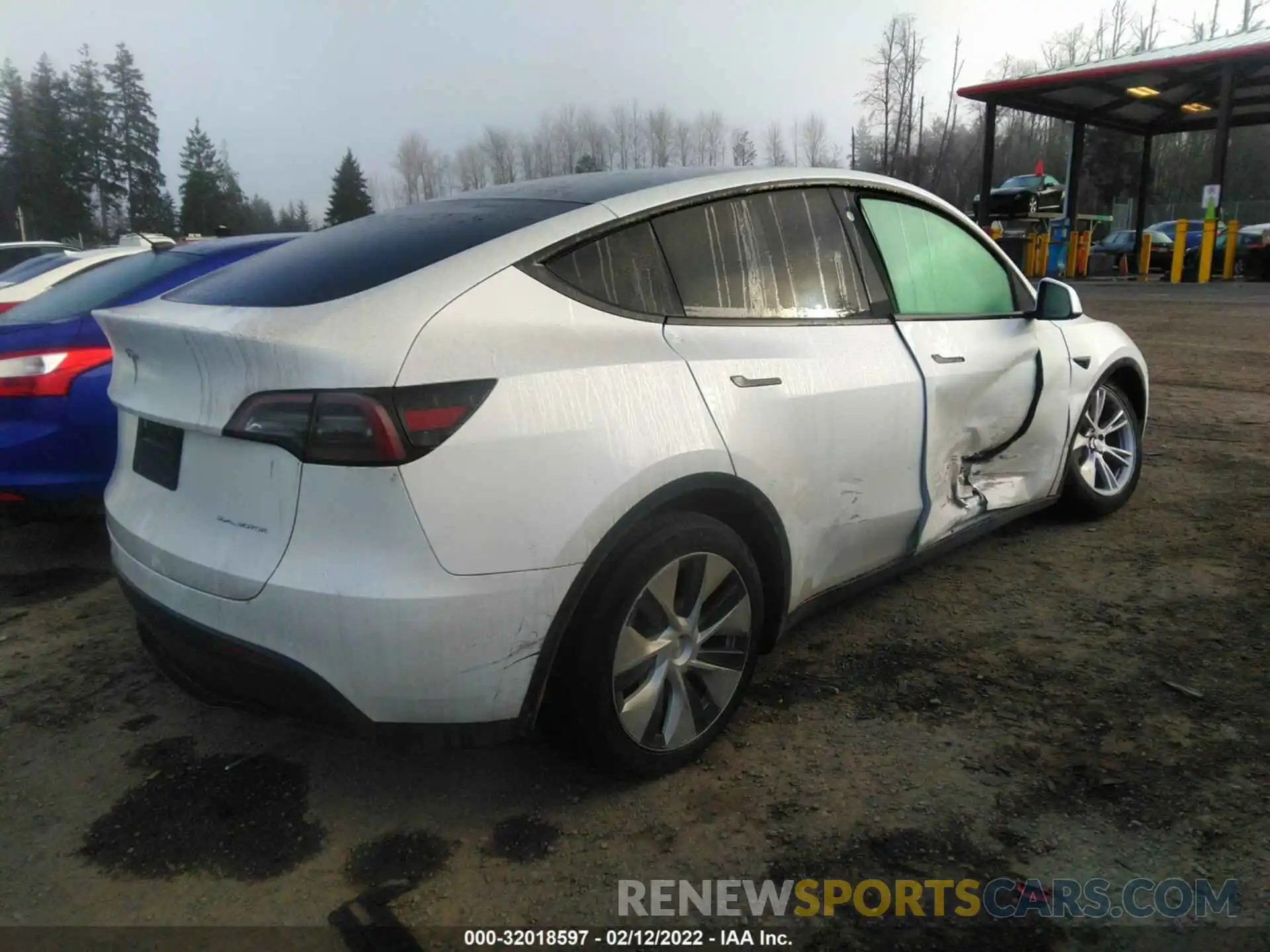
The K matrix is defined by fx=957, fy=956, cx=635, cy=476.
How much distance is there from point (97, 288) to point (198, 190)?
76.1 m

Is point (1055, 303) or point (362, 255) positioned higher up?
point (362, 255)

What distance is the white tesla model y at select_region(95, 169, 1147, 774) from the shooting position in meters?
2.05

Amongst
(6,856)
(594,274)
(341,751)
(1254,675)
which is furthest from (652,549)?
(1254,675)

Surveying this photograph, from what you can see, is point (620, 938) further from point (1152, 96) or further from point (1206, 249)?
point (1152, 96)

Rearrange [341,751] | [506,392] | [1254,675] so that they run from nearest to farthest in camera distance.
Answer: [506,392] < [341,751] < [1254,675]

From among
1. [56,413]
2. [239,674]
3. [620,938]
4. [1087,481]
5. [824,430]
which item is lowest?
[620,938]

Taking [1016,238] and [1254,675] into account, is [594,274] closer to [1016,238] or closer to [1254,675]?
[1254,675]

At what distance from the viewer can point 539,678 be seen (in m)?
2.23

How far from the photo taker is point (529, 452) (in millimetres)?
2121

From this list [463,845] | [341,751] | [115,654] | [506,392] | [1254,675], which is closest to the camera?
[506,392]

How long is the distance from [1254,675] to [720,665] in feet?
5.85

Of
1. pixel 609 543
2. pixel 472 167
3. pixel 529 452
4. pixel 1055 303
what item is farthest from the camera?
pixel 472 167

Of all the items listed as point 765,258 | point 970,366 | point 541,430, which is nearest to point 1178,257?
point 970,366

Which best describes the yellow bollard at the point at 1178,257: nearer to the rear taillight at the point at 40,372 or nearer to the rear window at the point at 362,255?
the rear window at the point at 362,255
